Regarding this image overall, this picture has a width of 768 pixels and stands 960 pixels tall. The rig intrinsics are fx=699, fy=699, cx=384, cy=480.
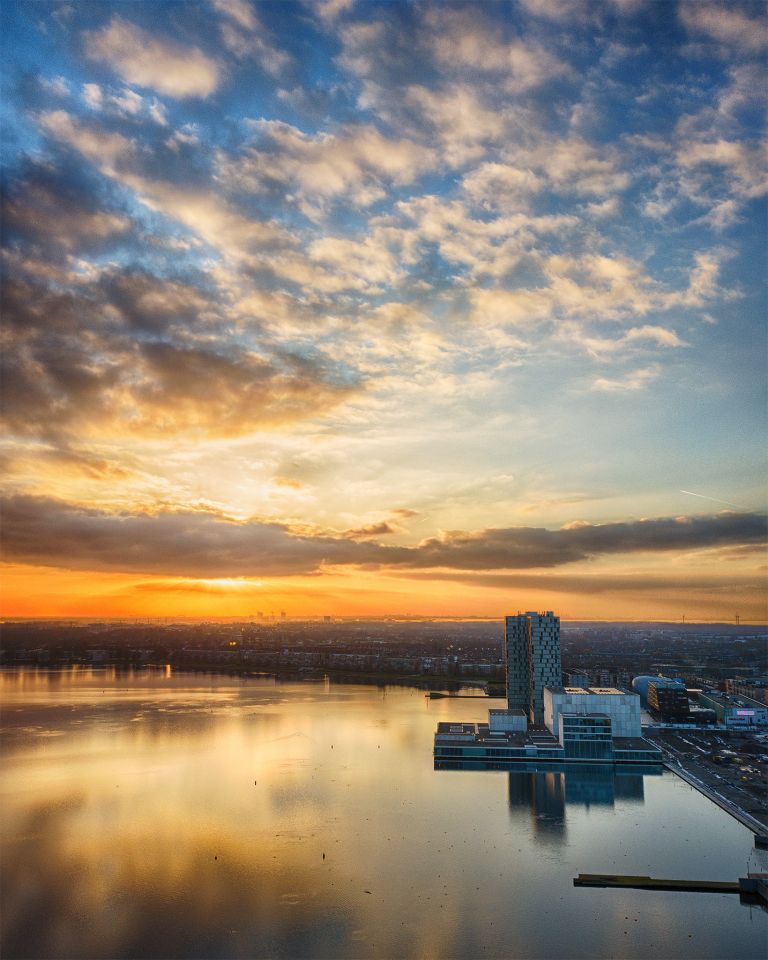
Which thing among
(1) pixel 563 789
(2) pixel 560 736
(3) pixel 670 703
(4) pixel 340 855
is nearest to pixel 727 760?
(2) pixel 560 736

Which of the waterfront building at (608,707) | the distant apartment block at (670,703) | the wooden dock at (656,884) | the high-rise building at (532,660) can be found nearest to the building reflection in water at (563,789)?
the waterfront building at (608,707)

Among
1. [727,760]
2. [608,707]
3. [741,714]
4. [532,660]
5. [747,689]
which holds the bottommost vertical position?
[747,689]

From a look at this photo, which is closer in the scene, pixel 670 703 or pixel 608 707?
pixel 608 707

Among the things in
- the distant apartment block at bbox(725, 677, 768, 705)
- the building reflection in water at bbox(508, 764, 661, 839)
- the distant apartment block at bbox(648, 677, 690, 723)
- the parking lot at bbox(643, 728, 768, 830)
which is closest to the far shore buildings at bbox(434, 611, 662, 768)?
the building reflection in water at bbox(508, 764, 661, 839)

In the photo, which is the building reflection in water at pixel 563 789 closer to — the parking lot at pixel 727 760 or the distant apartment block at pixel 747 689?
the parking lot at pixel 727 760

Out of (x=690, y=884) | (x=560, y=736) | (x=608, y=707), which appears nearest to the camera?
(x=690, y=884)

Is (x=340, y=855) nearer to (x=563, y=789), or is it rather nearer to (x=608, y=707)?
(x=563, y=789)
